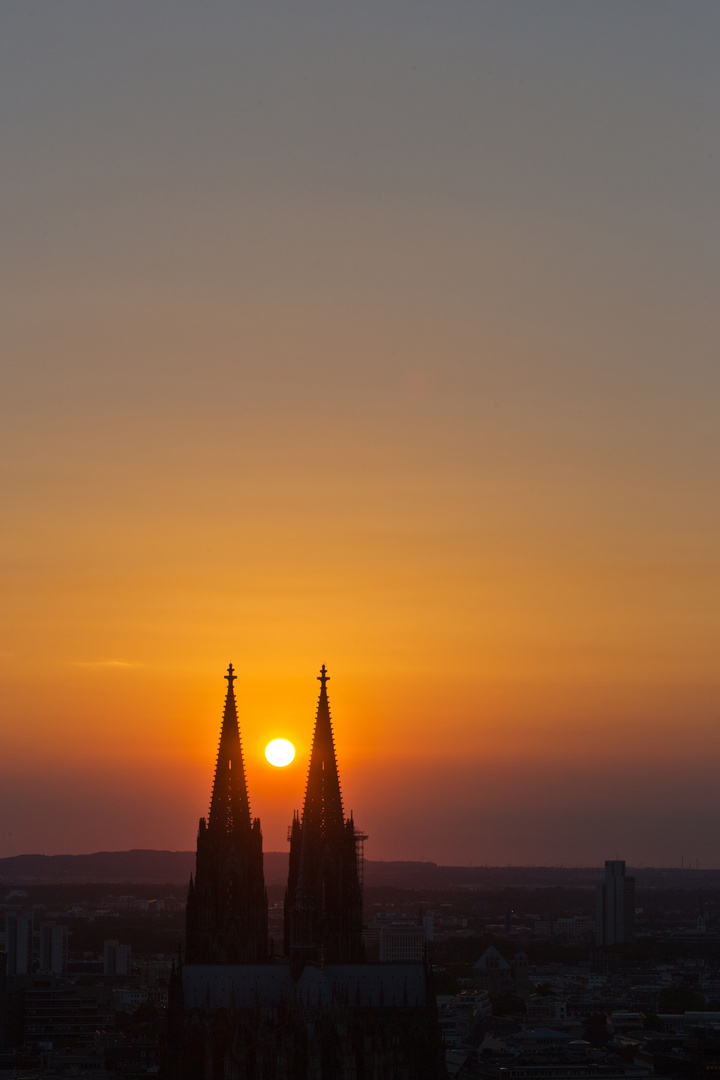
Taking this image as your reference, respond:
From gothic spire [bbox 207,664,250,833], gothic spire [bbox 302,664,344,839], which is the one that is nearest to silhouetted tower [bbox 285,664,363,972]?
gothic spire [bbox 302,664,344,839]

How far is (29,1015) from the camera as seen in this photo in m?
161

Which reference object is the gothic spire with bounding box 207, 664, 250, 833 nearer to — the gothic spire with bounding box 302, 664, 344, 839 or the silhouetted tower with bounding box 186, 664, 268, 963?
the silhouetted tower with bounding box 186, 664, 268, 963


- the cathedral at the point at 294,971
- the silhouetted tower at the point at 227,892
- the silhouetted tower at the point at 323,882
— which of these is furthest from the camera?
the silhouetted tower at the point at 227,892

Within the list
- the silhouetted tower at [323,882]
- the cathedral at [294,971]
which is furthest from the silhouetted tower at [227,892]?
the silhouetted tower at [323,882]

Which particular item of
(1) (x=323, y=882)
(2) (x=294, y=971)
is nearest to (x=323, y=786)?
(1) (x=323, y=882)

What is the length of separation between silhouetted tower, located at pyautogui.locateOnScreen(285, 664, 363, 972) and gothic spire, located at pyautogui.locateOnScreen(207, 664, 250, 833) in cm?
230

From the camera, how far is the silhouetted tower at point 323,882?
7656 cm

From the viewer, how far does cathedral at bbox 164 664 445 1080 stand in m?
71.9

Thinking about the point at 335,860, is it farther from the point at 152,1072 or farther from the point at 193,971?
the point at 152,1072

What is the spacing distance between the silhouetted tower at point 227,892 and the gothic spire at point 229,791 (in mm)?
40

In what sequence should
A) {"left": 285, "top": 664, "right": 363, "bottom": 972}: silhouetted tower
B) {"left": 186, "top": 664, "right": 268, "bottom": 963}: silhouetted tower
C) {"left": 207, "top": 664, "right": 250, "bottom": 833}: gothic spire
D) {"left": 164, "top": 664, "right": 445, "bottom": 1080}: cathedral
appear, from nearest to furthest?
{"left": 164, "top": 664, "right": 445, "bottom": 1080}: cathedral < {"left": 285, "top": 664, "right": 363, "bottom": 972}: silhouetted tower < {"left": 186, "top": 664, "right": 268, "bottom": 963}: silhouetted tower < {"left": 207, "top": 664, "right": 250, "bottom": 833}: gothic spire

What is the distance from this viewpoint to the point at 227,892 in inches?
3083

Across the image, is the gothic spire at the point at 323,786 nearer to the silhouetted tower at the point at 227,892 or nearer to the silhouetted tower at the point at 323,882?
the silhouetted tower at the point at 323,882

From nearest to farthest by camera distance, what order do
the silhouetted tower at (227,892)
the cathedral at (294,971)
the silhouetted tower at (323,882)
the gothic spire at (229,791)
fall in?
the cathedral at (294,971)
the silhouetted tower at (323,882)
the silhouetted tower at (227,892)
the gothic spire at (229,791)
